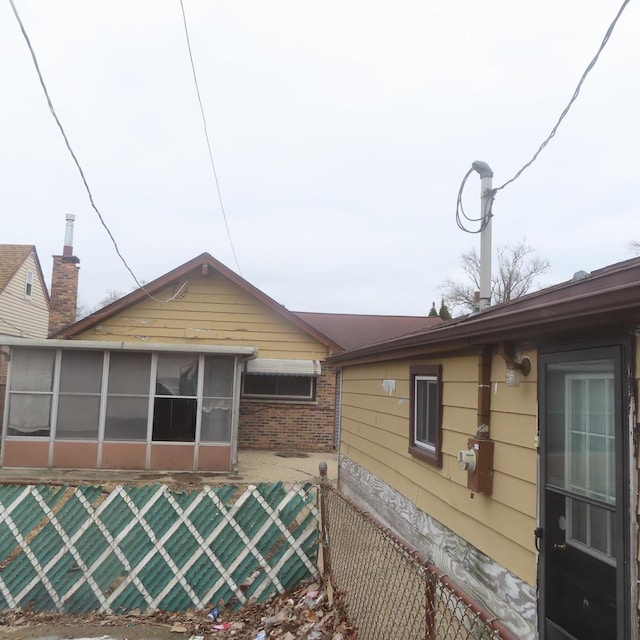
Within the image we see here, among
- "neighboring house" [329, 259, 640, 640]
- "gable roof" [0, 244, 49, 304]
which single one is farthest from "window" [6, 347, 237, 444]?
"gable roof" [0, 244, 49, 304]

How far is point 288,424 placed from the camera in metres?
14.2

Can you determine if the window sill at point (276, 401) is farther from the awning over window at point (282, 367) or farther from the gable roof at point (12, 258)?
the gable roof at point (12, 258)

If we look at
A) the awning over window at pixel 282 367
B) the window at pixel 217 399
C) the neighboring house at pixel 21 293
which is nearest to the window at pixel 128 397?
the window at pixel 217 399

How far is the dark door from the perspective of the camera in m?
2.62

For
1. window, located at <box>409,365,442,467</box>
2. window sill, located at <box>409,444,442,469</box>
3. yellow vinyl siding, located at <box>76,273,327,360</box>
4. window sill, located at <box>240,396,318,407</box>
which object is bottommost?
window sill, located at <box>409,444,442,469</box>

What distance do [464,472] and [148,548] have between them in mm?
2885

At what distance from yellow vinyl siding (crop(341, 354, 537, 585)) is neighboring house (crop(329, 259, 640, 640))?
14 millimetres

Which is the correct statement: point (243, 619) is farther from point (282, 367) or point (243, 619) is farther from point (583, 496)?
point (282, 367)

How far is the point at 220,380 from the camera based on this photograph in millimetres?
11312

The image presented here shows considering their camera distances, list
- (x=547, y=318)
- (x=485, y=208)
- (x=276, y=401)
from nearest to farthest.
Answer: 1. (x=547, y=318)
2. (x=485, y=208)
3. (x=276, y=401)

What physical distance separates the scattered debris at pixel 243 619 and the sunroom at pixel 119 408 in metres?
6.47

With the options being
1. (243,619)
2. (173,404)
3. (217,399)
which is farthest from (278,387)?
(243,619)

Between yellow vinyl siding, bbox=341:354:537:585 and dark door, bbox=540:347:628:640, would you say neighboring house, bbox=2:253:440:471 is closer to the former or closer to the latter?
yellow vinyl siding, bbox=341:354:537:585

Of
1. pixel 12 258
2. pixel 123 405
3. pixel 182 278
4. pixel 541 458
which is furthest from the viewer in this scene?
pixel 12 258
